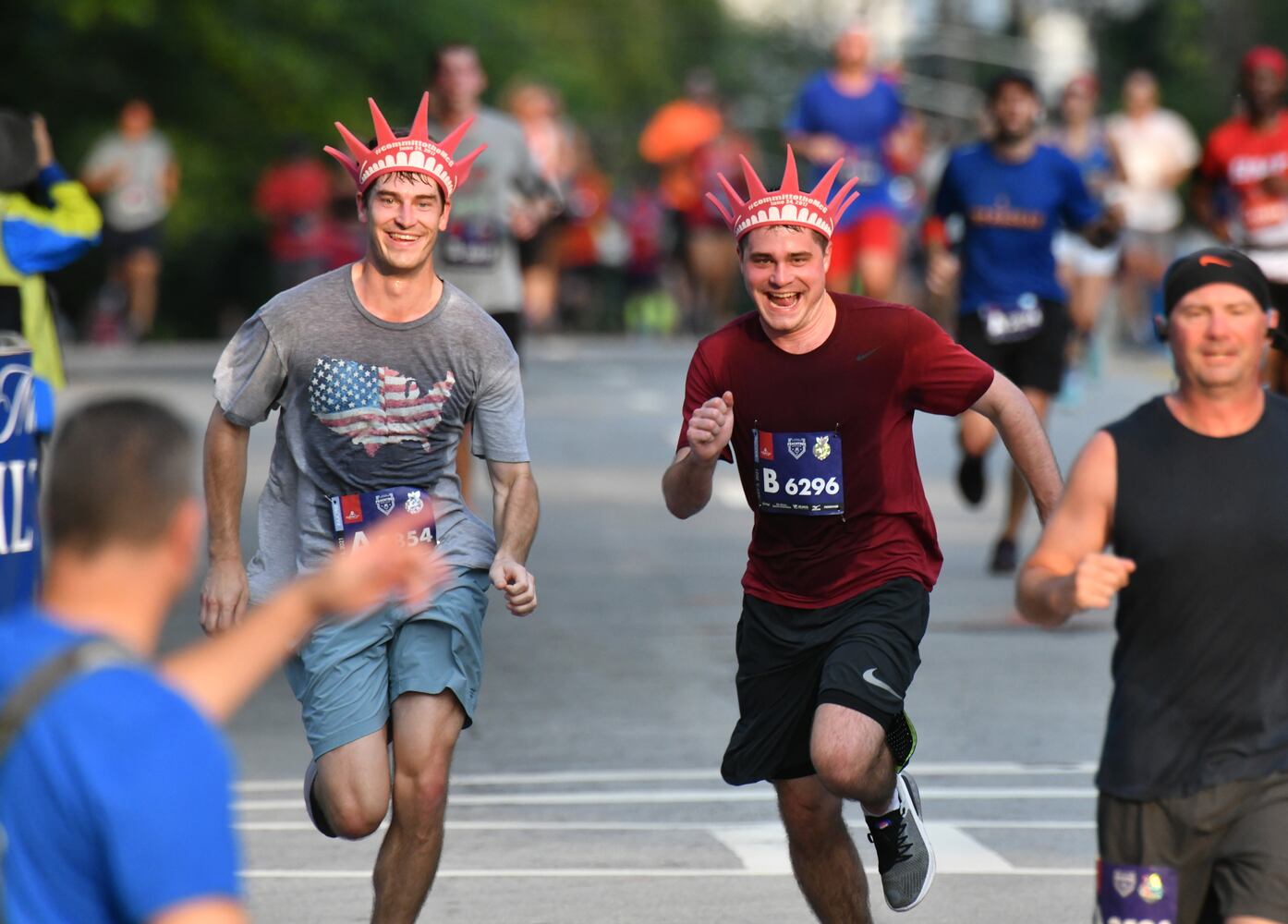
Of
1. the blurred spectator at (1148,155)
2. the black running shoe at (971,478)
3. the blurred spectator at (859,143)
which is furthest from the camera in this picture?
the blurred spectator at (1148,155)

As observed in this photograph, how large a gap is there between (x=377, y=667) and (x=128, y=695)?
309cm

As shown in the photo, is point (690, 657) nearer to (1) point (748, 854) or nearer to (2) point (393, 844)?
(1) point (748, 854)

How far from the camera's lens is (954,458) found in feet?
59.9

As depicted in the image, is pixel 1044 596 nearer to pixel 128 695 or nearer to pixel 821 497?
pixel 821 497

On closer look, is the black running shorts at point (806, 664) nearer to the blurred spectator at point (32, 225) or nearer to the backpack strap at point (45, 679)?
the blurred spectator at point (32, 225)

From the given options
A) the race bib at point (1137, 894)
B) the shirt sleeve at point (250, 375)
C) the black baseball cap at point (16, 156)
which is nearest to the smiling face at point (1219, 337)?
the race bib at point (1137, 894)

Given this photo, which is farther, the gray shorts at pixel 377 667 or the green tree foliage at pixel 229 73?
the green tree foliage at pixel 229 73

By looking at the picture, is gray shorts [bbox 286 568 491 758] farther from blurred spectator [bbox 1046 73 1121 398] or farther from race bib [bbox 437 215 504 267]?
blurred spectator [bbox 1046 73 1121 398]

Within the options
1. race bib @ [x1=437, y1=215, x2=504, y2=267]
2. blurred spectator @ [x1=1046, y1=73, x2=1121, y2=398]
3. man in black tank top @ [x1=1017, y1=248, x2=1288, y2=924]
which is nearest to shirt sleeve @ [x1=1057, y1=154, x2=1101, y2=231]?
race bib @ [x1=437, y1=215, x2=504, y2=267]

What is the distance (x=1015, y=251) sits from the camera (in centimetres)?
1297

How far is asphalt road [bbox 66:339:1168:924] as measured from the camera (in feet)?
23.6

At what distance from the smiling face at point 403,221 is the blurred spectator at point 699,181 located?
20.1 m

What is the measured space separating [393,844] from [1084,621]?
244 inches

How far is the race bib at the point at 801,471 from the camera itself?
21.3 feet
